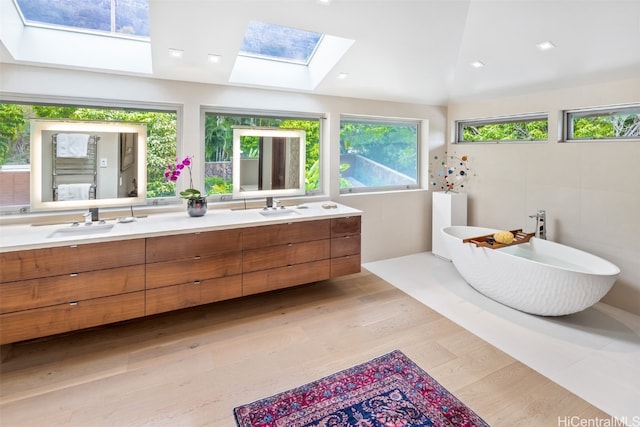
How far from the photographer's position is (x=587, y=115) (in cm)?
339

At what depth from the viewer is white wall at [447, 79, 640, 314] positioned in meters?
3.03

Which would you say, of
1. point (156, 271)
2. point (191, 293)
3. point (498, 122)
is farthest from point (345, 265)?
point (498, 122)

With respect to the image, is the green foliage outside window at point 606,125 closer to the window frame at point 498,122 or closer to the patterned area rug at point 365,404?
the window frame at point 498,122

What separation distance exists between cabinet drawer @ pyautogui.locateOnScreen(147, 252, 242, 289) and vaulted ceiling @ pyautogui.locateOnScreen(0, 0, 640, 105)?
168 cm

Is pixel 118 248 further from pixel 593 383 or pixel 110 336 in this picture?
pixel 593 383

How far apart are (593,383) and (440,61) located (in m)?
3.02

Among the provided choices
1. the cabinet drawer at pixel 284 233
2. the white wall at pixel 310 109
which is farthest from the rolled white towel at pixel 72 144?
the cabinet drawer at pixel 284 233

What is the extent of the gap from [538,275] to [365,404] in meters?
1.84

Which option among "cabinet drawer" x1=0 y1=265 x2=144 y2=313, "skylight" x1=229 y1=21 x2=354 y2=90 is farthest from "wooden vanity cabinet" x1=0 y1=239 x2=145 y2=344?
"skylight" x1=229 y1=21 x2=354 y2=90

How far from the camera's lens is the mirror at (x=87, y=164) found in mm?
2678

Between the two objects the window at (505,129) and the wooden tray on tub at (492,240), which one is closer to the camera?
the wooden tray on tub at (492,240)

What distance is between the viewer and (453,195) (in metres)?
4.42

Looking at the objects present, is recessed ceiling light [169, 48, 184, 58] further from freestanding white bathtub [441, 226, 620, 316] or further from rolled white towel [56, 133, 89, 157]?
freestanding white bathtub [441, 226, 620, 316]

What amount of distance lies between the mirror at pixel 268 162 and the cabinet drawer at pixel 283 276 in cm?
93
